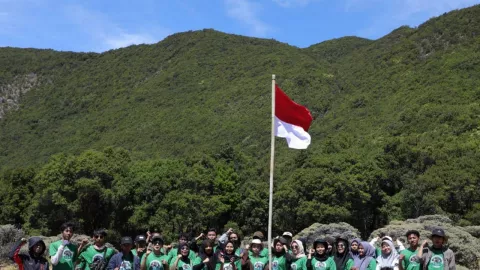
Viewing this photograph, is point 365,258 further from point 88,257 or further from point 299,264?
point 88,257

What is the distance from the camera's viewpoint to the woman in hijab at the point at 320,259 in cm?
747

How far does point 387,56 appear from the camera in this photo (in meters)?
88.1

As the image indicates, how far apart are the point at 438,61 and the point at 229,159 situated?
38413mm

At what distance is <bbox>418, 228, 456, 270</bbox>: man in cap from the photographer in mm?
7059

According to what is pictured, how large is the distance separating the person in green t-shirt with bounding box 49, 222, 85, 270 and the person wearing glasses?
0.51 feet

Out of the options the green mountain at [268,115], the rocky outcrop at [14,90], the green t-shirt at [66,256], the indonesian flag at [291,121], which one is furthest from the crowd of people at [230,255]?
the rocky outcrop at [14,90]

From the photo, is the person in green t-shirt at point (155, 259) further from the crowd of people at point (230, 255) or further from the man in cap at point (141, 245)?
the man in cap at point (141, 245)

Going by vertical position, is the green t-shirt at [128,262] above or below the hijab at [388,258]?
below

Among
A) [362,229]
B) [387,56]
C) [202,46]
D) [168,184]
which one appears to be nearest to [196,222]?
[168,184]

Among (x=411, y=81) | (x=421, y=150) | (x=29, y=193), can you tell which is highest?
(x=411, y=81)

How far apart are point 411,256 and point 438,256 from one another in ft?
1.25

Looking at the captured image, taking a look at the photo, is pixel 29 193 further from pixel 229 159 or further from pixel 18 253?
pixel 18 253

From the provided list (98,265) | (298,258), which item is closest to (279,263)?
(298,258)

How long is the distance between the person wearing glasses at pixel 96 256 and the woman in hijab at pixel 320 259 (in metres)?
2.97
